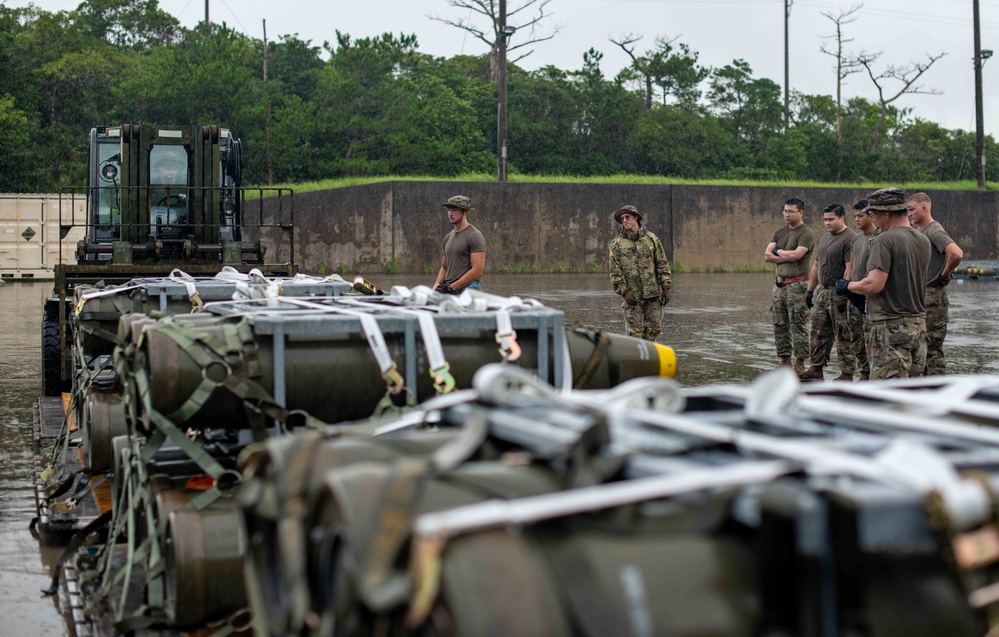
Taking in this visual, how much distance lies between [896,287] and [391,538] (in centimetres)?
664

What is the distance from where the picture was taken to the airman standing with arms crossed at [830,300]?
400 inches

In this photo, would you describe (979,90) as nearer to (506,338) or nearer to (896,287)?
(896,287)

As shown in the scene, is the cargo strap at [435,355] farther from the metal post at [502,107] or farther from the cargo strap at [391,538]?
the metal post at [502,107]

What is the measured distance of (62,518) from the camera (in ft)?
19.8

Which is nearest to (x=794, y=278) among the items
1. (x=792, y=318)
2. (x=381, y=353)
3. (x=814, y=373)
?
(x=792, y=318)

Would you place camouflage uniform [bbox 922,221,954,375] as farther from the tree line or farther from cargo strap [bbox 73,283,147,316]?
the tree line

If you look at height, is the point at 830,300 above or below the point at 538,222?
below

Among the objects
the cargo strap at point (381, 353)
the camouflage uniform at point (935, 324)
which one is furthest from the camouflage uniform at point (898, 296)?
the cargo strap at point (381, 353)

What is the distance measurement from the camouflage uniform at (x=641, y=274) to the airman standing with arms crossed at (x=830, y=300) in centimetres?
143

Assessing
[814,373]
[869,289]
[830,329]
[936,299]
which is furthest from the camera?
[814,373]

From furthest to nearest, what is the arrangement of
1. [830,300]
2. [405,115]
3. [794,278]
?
[405,115] < [794,278] < [830,300]

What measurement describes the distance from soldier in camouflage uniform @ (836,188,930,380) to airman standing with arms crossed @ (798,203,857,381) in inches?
82.2

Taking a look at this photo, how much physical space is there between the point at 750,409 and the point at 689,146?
52120 millimetres

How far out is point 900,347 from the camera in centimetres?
792
